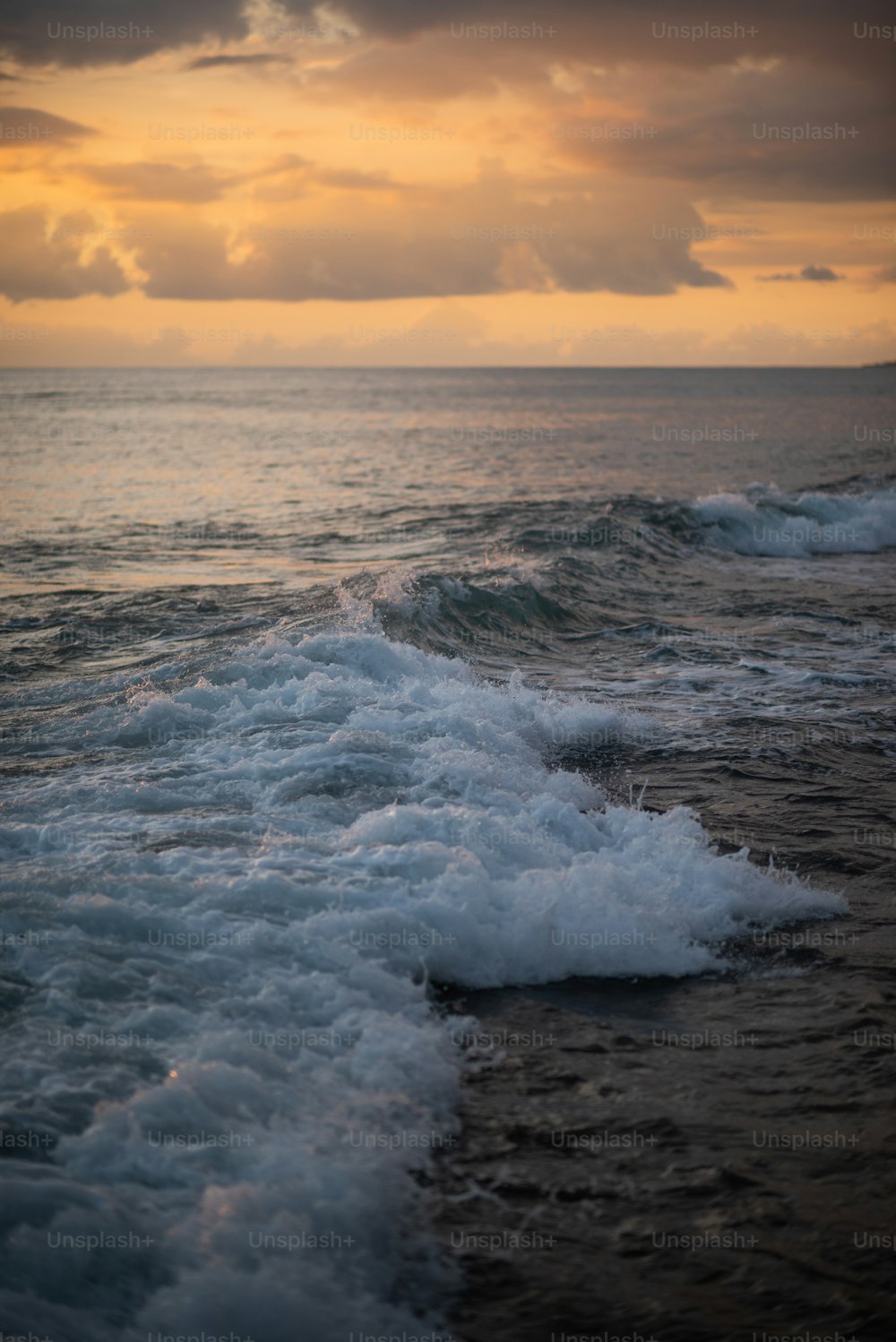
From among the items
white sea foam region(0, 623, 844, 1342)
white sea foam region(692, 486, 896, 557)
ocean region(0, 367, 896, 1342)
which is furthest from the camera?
white sea foam region(692, 486, 896, 557)

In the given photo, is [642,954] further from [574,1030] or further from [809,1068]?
[809,1068]

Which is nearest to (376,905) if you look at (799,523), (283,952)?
(283,952)

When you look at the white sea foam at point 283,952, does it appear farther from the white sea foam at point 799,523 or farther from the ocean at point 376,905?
the white sea foam at point 799,523

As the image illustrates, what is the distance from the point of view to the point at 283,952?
599 centimetres

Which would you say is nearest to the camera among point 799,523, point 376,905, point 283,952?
point 283,952

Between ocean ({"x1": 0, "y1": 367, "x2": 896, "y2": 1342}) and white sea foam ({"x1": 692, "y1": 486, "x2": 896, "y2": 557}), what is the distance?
23.4 feet

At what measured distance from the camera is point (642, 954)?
642 centimetres

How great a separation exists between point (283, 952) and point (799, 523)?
2379cm

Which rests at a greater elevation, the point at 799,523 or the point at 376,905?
the point at 799,523

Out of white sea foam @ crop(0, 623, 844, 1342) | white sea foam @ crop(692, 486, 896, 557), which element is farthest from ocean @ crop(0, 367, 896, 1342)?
white sea foam @ crop(692, 486, 896, 557)

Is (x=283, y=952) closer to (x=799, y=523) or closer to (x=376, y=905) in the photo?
(x=376, y=905)

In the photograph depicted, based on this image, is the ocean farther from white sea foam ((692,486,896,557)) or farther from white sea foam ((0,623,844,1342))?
white sea foam ((692,486,896,557))

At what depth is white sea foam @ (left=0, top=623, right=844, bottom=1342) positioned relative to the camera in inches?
161

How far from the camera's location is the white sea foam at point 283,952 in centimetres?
408
